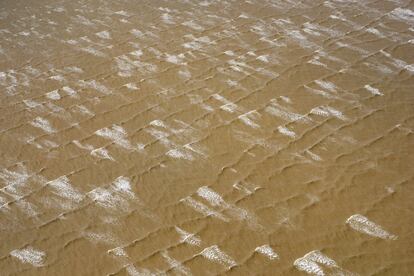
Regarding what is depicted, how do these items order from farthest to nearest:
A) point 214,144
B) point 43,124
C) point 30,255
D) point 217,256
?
point 43,124 → point 214,144 → point 30,255 → point 217,256

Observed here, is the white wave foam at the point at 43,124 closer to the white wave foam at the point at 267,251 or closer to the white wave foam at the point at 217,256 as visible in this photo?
the white wave foam at the point at 217,256

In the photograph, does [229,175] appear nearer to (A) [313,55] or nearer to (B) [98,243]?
(B) [98,243]

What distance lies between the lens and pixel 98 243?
264 centimetres

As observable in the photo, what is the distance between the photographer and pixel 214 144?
3.29 meters

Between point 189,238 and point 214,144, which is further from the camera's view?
point 214,144

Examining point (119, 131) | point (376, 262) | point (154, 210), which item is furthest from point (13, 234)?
point (376, 262)

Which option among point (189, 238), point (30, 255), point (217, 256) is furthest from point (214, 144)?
point (30, 255)

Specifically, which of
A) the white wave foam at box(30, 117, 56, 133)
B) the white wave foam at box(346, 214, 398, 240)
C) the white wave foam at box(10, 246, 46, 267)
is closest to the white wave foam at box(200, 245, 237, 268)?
the white wave foam at box(346, 214, 398, 240)

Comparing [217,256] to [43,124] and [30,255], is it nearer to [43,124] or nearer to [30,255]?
[30,255]

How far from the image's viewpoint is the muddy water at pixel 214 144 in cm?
255

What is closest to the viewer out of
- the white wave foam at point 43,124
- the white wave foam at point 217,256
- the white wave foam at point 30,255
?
the white wave foam at point 217,256

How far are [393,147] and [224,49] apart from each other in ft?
6.33

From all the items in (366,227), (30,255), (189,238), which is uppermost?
(366,227)

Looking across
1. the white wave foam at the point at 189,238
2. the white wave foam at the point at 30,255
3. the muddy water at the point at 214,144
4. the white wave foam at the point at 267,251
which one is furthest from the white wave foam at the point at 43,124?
the white wave foam at the point at 267,251
